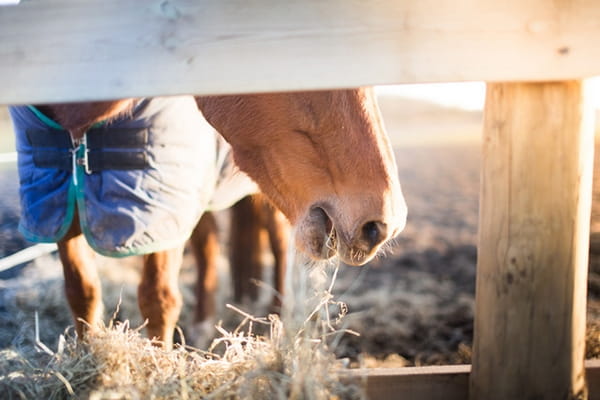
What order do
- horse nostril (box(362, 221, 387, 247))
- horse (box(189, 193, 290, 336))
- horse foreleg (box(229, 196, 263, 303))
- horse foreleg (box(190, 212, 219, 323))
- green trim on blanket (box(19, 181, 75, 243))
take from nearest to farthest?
horse nostril (box(362, 221, 387, 247)) → green trim on blanket (box(19, 181, 75, 243)) → horse foreleg (box(190, 212, 219, 323)) → horse (box(189, 193, 290, 336)) → horse foreleg (box(229, 196, 263, 303))

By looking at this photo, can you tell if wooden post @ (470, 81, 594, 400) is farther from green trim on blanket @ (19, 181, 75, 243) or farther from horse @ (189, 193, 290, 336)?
horse @ (189, 193, 290, 336)

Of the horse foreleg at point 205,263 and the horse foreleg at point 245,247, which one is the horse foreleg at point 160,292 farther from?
the horse foreleg at point 245,247

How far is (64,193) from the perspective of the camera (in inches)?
93.4

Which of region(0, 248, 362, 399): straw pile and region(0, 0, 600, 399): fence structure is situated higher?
region(0, 0, 600, 399): fence structure

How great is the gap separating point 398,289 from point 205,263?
134 cm

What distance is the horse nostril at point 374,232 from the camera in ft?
5.12

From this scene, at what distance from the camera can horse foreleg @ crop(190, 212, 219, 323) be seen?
12.5ft

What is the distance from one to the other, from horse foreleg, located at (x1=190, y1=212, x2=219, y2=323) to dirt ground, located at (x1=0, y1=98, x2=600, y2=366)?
22cm

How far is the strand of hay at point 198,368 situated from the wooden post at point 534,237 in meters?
0.36

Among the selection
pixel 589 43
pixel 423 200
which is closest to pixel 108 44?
pixel 589 43

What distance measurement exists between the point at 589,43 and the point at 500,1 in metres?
0.18

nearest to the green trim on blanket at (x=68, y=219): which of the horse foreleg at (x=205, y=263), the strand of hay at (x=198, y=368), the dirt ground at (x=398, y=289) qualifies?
the dirt ground at (x=398, y=289)

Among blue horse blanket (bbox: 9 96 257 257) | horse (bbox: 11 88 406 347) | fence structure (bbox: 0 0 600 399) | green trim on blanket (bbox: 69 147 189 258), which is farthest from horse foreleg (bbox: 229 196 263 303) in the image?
fence structure (bbox: 0 0 600 399)

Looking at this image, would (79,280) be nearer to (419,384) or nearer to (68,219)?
(68,219)
